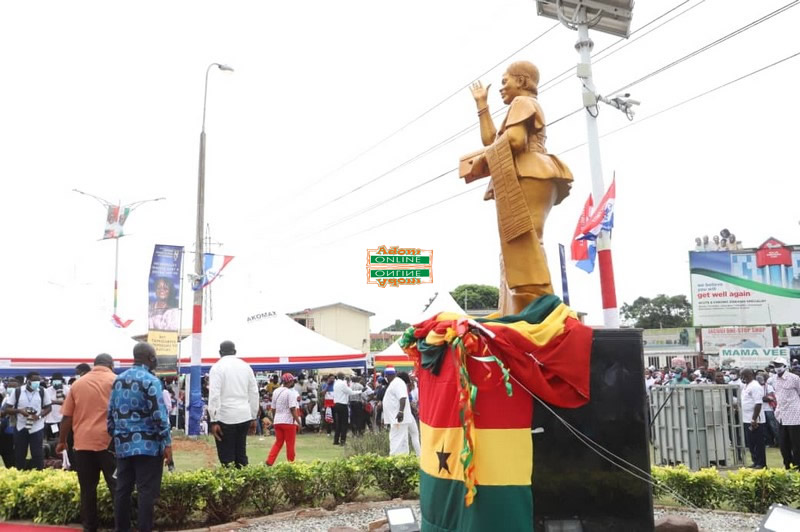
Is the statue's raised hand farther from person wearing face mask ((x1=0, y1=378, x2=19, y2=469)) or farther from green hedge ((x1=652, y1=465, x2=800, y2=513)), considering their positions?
person wearing face mask ((x1=0, y1=378, x2=19, y2=469))

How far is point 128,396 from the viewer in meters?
5.69

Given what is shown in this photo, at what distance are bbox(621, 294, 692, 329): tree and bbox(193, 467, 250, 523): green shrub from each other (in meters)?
63.2

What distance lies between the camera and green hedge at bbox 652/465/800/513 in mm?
6688

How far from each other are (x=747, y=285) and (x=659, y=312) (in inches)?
1650

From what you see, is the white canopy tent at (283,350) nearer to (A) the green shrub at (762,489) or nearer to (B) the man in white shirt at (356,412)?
(B) the man in white shirt at (356,412)

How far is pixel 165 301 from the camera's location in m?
15.9

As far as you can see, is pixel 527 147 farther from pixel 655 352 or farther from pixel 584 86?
pixel 655 352

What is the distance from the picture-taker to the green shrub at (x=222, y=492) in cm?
637

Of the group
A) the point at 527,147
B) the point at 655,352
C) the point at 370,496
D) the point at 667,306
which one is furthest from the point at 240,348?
the point at 667,306

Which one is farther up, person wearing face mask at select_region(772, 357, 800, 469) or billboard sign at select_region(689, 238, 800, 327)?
billboard sign at select_region(689, 238, 800, 327)

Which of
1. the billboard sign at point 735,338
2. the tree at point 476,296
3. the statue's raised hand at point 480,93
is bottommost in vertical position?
the billboard sign at point 735,338

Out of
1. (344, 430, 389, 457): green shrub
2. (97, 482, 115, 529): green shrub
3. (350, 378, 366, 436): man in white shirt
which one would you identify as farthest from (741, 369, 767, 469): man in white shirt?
(97, 482, 115, 529): green shrub

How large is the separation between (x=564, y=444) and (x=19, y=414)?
27.0ft

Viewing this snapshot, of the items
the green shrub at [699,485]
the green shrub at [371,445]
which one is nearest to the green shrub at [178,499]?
the green shrub at [371,445]
